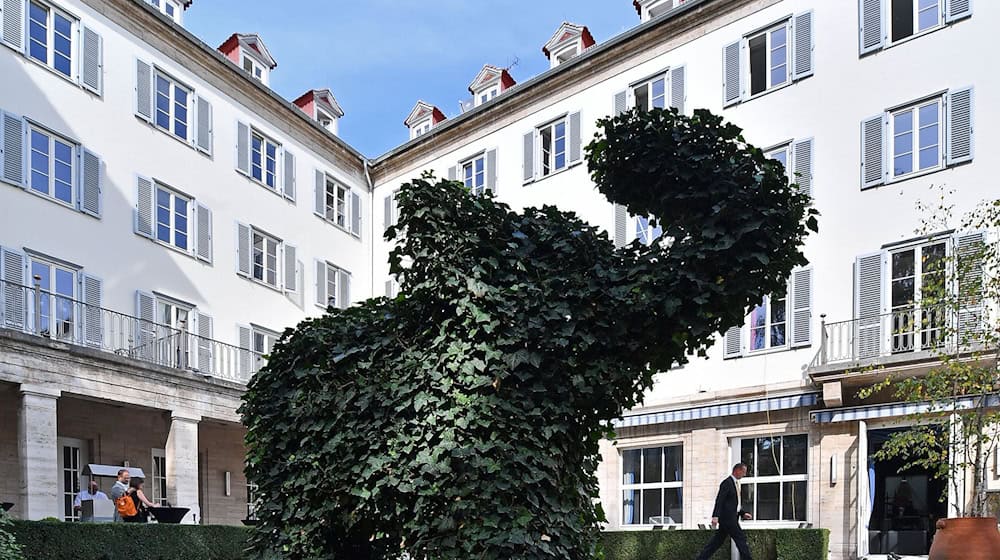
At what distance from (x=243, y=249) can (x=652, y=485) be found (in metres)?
13.1

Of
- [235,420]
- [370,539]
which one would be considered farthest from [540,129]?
[370,539]

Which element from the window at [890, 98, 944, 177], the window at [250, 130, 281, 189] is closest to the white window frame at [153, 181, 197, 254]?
the window at [250, 130, 281, 189]

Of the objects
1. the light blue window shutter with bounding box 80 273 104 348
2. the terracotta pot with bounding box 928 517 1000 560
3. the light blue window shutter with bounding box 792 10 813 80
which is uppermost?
the light blue window shutter with bounding box 792 10 813 80

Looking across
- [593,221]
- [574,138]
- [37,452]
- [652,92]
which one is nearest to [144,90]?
[37,452]

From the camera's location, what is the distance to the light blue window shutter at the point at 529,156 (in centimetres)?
2842

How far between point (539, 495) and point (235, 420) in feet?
61.7

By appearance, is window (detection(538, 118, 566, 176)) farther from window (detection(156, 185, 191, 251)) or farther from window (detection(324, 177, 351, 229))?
window (detection(156, 185, 191, 251))

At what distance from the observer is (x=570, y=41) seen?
2962cm

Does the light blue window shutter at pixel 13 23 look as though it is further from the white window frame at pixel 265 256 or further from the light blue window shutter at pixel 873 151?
the light blue window shutter at pixel 873 151

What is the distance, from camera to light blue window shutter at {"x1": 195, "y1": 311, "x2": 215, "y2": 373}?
82.4ft

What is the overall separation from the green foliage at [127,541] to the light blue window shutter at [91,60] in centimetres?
1152

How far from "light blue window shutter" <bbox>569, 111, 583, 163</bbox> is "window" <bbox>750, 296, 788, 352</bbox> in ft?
23.9

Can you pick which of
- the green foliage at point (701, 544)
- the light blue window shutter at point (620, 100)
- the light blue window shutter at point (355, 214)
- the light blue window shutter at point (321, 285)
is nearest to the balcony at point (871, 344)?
the green foliage at point (701, 544)

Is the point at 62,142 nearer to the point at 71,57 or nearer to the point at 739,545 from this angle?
the point at 71,57
